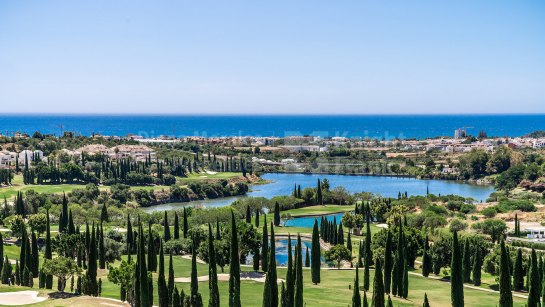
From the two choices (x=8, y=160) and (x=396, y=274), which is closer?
(x=396, y=274)

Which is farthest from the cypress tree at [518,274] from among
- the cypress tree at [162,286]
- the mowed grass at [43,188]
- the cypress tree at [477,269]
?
the mowed grass at [43,188]

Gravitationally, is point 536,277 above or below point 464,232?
above

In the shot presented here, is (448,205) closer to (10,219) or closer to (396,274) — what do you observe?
(396,274)

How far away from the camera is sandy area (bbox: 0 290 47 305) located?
4219 centimetres

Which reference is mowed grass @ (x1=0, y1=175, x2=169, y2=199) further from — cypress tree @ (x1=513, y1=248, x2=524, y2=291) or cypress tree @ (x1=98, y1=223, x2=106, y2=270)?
cypress tree @ (x1=513, y1=248, x2=524, y2=291)

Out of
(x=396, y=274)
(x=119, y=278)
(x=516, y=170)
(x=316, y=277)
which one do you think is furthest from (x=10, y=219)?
(x=516, y=170)

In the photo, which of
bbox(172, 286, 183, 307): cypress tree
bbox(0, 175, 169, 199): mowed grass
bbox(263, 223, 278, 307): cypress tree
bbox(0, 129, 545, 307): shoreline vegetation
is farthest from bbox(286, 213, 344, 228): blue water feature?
bbox(172, 286, 183, 307): cypress tree

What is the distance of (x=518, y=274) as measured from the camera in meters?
52.0

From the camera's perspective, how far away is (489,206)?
3740 inches

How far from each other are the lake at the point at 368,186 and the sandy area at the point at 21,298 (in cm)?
7105

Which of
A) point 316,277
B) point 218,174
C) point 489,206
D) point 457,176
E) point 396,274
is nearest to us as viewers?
point 396,274

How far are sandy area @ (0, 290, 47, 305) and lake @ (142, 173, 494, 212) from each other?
71.0 m

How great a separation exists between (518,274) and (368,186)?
94198mm

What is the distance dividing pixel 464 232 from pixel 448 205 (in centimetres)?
1881
